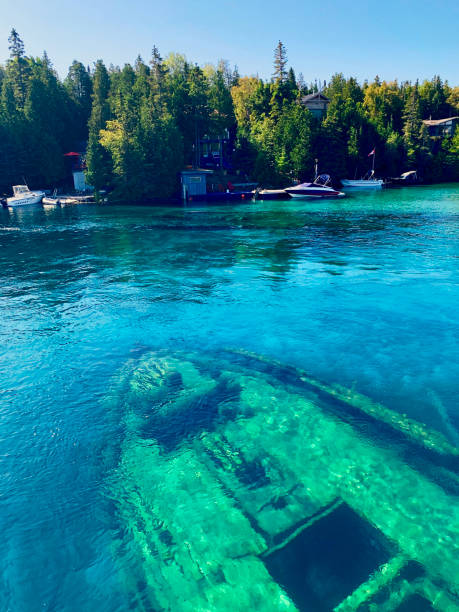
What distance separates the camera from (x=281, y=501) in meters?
8.43

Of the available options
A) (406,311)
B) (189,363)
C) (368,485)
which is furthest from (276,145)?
(368,485)

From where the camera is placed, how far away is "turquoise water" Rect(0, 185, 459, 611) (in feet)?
26.1

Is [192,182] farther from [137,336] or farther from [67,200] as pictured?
[137,336]

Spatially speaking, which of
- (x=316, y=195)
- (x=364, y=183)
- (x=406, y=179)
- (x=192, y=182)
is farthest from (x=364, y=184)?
(x=192, y=182)

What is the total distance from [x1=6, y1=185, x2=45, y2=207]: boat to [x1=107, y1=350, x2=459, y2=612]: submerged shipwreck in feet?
235

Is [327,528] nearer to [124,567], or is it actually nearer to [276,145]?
[124,567]

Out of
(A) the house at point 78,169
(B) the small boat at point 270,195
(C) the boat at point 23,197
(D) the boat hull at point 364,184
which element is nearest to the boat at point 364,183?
(D) the boat hull at point 364,184

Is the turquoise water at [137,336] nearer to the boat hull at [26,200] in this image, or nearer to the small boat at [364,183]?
the boat hull at [26,200]

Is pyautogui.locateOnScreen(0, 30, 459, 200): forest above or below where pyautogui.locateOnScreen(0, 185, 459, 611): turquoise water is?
above

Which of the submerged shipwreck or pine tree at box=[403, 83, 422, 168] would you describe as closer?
the submerged shipwreck

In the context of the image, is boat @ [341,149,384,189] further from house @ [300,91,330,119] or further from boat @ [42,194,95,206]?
boat @ [42,194,95,206]

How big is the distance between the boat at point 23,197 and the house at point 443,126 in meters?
94.6

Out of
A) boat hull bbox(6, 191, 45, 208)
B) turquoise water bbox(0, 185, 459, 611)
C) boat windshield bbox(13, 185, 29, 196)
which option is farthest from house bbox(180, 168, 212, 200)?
turquoise water bbox(0, 185, 459, 611)

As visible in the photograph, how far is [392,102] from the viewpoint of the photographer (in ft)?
342
